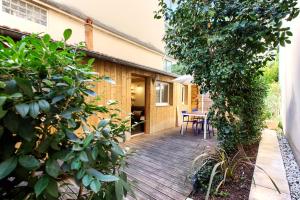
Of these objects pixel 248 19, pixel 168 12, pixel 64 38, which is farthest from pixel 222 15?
pixel 64 38

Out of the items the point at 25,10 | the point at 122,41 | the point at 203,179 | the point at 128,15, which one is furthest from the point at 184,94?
the point at 25,10

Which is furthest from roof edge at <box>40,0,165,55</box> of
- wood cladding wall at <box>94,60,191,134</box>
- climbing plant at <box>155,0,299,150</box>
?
climbing plant at <box>155,0,299,150</box>

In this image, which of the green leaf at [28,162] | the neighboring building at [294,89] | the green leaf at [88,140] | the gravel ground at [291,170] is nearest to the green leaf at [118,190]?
the green leaf at [88,140]

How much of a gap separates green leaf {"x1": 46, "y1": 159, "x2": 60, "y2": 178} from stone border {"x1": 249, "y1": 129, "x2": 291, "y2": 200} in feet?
8.88

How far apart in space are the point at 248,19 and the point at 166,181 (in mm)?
3261

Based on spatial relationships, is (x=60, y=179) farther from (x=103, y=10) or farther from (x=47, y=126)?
(x=103, y=10)

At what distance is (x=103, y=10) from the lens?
8172 millimetres

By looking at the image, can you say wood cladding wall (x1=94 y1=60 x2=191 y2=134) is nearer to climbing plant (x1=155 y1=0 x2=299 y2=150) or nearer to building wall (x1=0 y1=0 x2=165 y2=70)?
Answer: climbing plant (x1=155 y1=0 x2=299 y2=150)

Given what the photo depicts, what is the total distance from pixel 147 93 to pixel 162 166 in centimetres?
420

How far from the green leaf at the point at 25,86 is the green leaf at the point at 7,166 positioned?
0.98ft

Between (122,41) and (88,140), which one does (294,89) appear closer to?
(88,140)

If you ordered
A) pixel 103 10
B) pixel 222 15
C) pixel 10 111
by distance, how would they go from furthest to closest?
pixel 103 10, pixel 222 15, pixel 10 111

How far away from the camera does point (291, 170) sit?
363cm

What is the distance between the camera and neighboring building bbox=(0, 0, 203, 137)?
5.57 m
